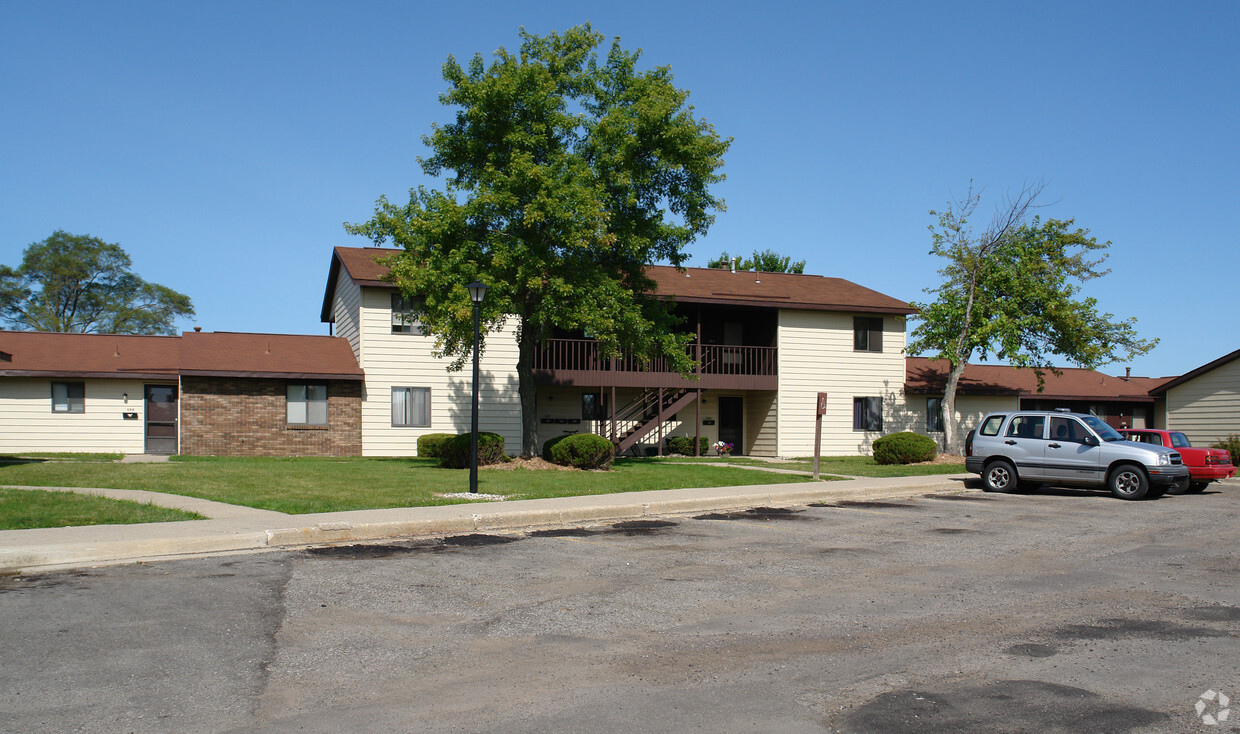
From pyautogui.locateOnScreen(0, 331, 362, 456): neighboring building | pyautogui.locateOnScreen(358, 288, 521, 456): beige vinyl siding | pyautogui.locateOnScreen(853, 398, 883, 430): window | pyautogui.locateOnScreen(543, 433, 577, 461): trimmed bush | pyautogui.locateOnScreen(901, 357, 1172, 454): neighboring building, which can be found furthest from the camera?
pyautogui.locateOnScreen(901, 357, 1172, 454): neighboring building

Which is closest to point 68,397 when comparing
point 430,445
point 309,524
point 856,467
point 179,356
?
point 179,356

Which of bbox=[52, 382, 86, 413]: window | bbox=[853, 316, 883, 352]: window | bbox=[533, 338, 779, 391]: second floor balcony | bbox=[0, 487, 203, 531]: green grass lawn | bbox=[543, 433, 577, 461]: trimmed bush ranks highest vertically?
bbox=[853, 316, 883, 352]: window

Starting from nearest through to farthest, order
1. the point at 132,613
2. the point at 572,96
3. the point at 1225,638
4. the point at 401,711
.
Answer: the point at 401,711, the point at 1225,638, the point at 132,613, the point at 572,96

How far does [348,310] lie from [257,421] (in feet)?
16.9

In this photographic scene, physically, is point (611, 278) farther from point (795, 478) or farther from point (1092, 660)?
point (1092, 660)

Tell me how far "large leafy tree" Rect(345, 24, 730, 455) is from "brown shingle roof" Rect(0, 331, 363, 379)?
698cm

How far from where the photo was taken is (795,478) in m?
20.5

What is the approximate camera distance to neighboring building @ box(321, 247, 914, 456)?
92.8ft

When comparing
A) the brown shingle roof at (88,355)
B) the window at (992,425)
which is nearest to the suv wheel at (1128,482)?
the window at (992,425)

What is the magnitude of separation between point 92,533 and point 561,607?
6057mm

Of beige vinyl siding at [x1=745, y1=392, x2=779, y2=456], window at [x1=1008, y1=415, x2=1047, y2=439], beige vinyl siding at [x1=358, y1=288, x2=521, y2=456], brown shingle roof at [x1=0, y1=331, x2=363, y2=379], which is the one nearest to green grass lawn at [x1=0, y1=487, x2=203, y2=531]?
brown shingle roof at [x1=0, y1=331, x2=363, y2=379]

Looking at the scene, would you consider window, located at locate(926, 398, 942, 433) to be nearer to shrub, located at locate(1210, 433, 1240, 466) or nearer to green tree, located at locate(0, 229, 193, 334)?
shrub, located at locate(1210, 433, 1240, 466)

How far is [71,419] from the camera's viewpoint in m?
27.2

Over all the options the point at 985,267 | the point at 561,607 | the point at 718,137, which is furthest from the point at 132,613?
the point at 985,267
